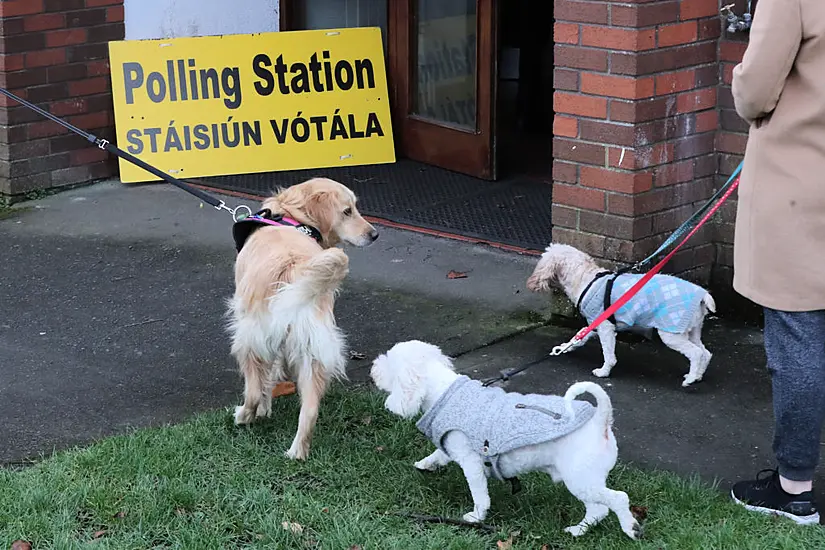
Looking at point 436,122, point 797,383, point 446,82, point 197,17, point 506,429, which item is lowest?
point 506,429

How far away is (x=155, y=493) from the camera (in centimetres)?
427

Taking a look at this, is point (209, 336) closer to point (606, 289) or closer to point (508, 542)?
point (606, 289)

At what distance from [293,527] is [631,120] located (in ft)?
8.49

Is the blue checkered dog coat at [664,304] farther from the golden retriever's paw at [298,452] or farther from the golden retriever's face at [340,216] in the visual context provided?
the golden retriever's paw at [298,452]

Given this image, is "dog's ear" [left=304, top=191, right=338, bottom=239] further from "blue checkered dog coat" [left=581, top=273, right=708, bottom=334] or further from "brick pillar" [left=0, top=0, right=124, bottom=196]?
"brick pillar" [left=0, top=0, right=124, bottom=196]

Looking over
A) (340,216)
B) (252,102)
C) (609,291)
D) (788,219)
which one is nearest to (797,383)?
(788,219)

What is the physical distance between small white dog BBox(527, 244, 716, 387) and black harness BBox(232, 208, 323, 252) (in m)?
1.19

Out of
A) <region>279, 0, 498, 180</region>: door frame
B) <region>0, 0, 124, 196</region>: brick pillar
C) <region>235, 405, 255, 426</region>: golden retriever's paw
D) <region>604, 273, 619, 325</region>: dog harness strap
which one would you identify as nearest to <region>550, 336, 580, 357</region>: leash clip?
<region>604, 273, 619, 325</region>: dog harness strap

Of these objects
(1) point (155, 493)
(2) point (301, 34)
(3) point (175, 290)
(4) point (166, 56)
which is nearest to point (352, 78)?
(2) point (301, 34)

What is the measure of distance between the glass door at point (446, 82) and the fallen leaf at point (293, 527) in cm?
490

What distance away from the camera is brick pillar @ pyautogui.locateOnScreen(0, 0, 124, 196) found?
27.0ft

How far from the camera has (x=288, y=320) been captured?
4.55 m

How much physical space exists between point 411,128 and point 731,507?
18.0ft

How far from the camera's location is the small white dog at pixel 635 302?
5.22m
